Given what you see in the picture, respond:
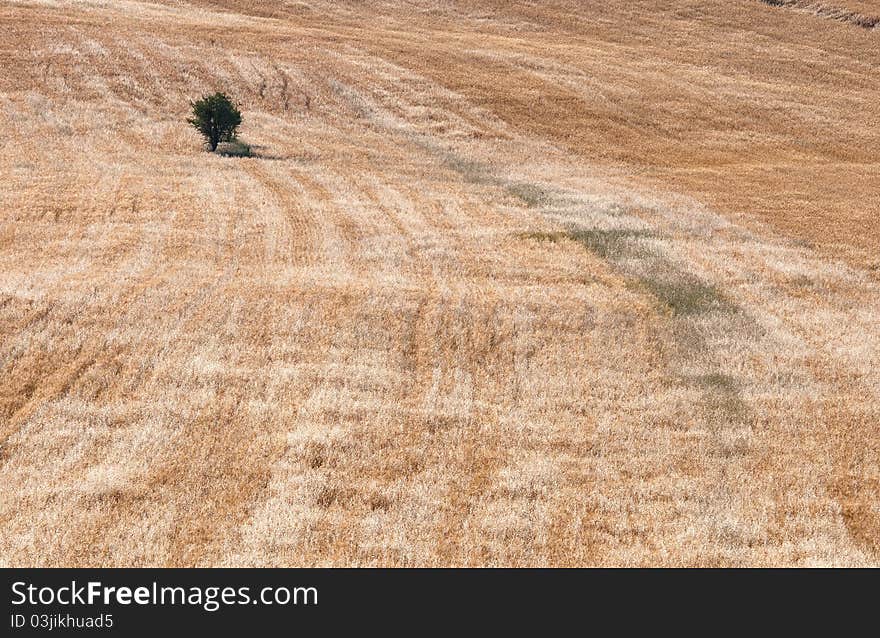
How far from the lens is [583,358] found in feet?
55.9

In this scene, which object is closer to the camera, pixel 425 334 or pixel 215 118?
pixel 425 334

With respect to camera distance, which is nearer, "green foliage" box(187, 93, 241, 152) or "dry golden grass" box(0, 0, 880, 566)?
"dry golden grass" box(0, 0, 880, 566)

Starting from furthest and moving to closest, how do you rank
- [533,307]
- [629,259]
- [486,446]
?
1. [629,259]
2. [533,307]
3. [486,446]

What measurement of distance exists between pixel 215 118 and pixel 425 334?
77.8ft

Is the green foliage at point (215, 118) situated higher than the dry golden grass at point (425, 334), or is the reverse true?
the green foliage at point (215, 118)

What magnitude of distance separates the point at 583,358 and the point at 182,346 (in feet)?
27.6

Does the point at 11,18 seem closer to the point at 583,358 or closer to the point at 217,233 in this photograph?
the point at 217,233

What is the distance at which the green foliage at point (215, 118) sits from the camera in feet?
121

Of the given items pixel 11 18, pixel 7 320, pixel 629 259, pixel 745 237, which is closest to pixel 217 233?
pixel 7 320

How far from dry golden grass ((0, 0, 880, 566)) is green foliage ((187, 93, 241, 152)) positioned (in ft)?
4.34

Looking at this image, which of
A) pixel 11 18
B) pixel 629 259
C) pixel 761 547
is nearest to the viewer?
pixel 761 547

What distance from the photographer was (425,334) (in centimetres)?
1792

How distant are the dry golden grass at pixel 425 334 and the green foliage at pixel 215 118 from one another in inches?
52.1

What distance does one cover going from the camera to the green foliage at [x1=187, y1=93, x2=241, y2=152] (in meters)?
36.8
